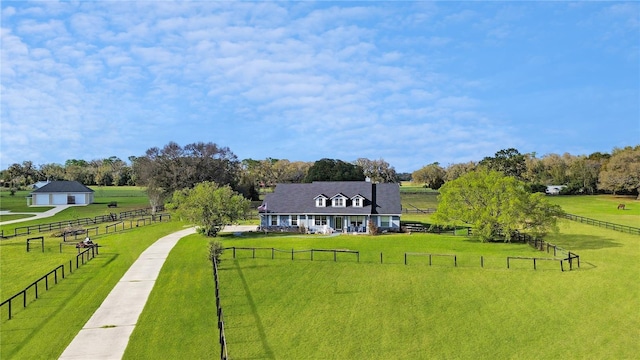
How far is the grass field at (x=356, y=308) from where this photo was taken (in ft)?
57.8

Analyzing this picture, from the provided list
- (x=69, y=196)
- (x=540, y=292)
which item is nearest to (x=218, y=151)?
(x=69, y=196)

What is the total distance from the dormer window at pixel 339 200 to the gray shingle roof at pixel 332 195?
0.52 m

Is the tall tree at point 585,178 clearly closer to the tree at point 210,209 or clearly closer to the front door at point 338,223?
the front door at point 338,223

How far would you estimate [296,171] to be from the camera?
141 m

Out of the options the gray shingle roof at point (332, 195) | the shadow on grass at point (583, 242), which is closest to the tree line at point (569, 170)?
the gray shingle roof at point (332, 195)

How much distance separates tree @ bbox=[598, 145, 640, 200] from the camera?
9612cm

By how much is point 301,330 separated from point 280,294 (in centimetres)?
505

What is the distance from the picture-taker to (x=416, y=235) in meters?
48.7

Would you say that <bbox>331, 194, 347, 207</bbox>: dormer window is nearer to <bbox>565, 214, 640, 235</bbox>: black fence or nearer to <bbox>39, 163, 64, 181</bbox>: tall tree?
<bbox>565, 214, 640, 235</bbox>: black fence

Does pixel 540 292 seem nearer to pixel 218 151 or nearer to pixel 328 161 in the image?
pixel 218 151

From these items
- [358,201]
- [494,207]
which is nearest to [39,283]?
[358,201]

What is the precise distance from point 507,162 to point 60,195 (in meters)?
103

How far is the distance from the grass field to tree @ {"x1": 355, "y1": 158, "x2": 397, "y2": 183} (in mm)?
105118

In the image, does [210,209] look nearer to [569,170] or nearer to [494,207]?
[494,207]
